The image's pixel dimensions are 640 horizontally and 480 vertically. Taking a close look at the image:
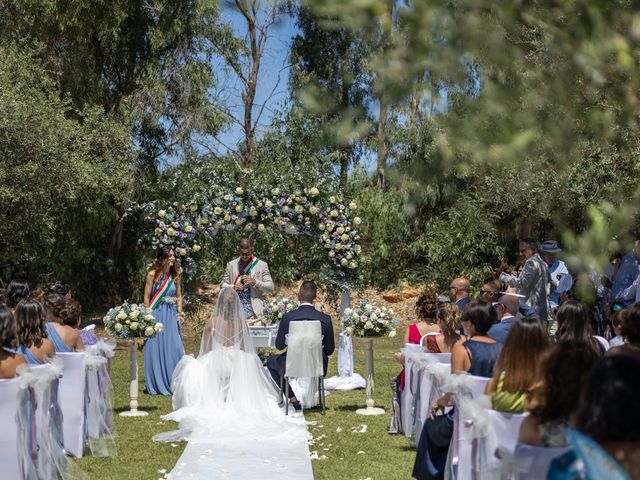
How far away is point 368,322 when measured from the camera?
9961 mm

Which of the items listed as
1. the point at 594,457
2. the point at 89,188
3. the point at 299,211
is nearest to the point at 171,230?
the point at 299,211

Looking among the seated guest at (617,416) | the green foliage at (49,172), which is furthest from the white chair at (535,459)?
the green foliage at (49,172)

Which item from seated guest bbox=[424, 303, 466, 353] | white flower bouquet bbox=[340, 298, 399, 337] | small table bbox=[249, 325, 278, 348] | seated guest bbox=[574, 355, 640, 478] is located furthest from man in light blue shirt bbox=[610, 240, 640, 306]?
seated guest bbox=[574, 355, 640, 478]

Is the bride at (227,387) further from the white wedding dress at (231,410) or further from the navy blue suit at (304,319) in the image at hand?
the navy blue suit at (304,319)

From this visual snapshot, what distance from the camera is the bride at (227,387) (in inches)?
350

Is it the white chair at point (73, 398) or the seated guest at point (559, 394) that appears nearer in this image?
the seated guest at point (559, 394)

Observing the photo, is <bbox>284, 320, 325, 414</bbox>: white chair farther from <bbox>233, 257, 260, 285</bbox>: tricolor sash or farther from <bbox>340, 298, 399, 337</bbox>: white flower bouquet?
<bbox>233, 257, 260, 285</bbox>: tricolor sash

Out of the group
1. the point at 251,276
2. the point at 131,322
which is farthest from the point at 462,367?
the point at 251,276

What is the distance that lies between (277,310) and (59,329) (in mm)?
3840

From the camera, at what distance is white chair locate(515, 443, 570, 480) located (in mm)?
3578

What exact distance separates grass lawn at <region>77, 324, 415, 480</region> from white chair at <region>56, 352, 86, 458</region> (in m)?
0.19

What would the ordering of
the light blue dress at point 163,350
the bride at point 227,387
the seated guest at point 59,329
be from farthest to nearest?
1. the light blue dress at point 163,350
2. the bride at point 227,387
3. the seated guest at point 59,329

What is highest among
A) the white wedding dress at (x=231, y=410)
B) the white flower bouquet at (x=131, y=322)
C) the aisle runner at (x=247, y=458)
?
the white flower bouquet at (x=131, y=322)

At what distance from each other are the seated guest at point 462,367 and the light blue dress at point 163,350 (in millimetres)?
5742
